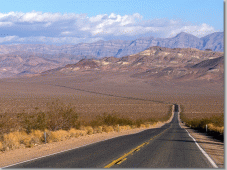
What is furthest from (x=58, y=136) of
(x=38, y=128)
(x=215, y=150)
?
(x=215, y=150)

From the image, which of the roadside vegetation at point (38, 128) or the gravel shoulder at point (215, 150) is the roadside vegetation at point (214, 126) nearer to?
the gravel shoulder at point (215, 150)

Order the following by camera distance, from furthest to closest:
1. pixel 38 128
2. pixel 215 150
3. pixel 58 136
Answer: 1. pixel 38 128
2. pixel 58 136
3. pixel 215 150

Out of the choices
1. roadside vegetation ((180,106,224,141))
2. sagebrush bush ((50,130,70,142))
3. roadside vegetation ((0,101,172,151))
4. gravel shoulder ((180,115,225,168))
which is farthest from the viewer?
roadside vegetation ((180,106,224,141))

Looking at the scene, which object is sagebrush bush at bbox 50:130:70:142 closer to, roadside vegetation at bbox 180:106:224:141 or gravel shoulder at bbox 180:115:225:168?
gravel shoulder at bbox 180:115:225:168

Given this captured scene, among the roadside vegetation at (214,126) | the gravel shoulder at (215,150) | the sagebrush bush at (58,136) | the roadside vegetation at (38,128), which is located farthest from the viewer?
the roadside vegetation at (214,126)

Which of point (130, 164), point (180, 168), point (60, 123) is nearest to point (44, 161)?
point (130, 164)

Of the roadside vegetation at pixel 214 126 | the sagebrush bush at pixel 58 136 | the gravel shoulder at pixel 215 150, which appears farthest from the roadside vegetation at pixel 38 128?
the roadside vegetation at pixel 214 126

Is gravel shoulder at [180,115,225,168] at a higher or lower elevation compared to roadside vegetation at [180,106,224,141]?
higher

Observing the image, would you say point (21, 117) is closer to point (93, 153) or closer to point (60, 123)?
point (60, 123)

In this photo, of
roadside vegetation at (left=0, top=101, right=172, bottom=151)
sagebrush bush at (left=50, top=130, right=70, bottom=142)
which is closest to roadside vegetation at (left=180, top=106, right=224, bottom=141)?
roadside vegetation at (left=0, top=101, right=172, bottom=151)

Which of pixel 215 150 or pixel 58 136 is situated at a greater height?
pixel 58 136

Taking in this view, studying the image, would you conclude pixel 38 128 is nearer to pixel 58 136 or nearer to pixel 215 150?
pixel 58 136

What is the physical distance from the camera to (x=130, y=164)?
10.8m

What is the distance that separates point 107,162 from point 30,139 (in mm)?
7458
